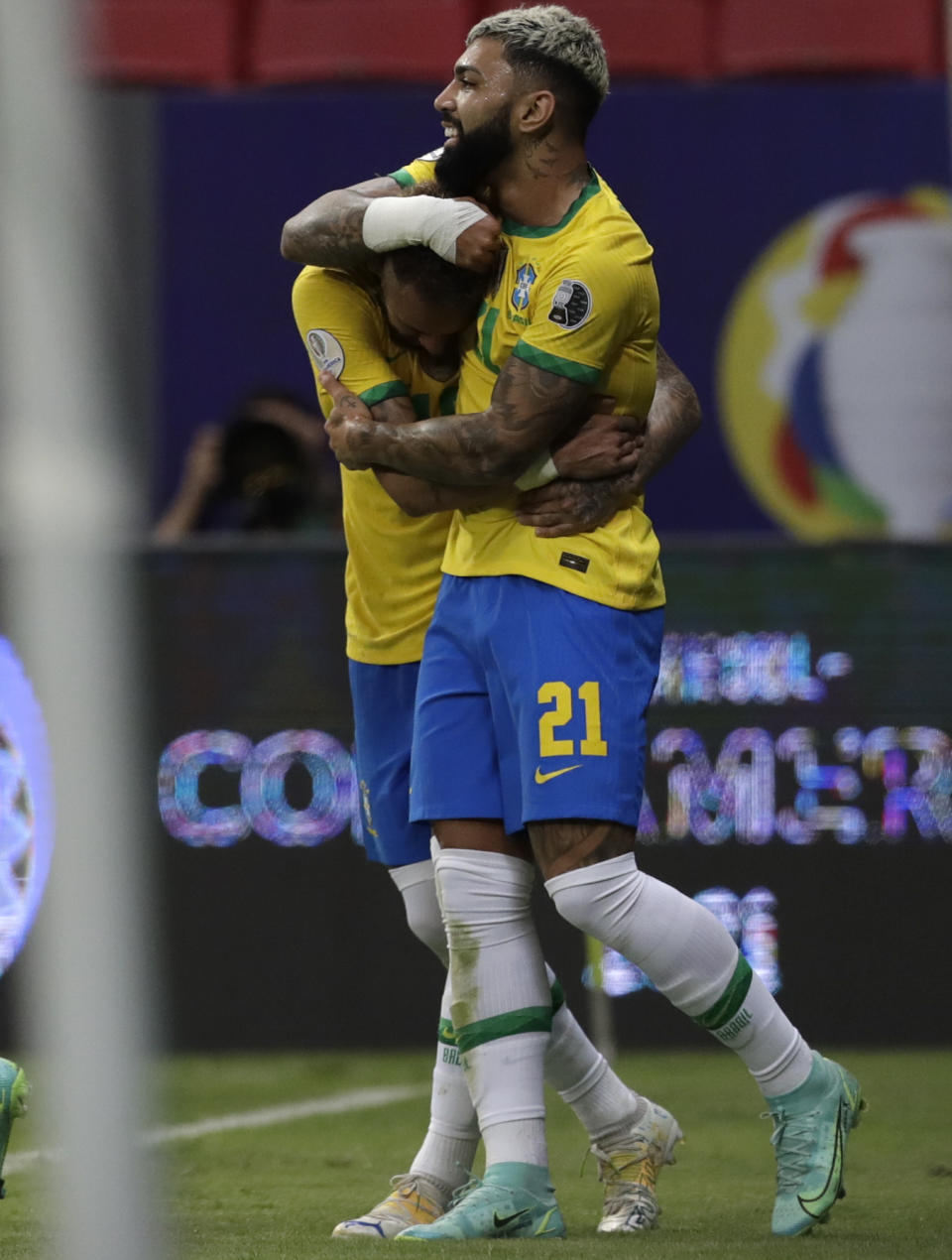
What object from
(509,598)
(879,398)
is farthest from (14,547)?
(879,398)

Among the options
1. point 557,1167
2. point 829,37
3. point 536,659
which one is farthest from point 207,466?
point 536,659

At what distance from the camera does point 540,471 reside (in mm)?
3303

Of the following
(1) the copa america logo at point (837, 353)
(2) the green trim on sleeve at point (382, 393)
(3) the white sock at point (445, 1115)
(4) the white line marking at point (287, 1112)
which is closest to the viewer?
(2) the green trim on sleeve at point (382, 393)

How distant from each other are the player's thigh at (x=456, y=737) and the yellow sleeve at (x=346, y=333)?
13.7 inches

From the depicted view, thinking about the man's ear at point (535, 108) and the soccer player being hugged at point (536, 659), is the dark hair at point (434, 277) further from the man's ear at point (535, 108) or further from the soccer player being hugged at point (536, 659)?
the man's ear at point (535, 108)

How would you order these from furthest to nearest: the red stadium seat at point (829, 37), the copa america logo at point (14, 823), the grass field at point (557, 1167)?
the red stadium seat at point (829, 37) < the copa america logo at point (14, 823) < the grass field at point (557, 1167)

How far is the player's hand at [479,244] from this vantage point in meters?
3.21

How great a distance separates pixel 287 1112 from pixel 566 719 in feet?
7.08

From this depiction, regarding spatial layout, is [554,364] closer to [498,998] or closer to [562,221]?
[562,221]

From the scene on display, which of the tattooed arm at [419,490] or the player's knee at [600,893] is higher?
the tattooed arm at [419,490]

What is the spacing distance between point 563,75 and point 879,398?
4940 mm

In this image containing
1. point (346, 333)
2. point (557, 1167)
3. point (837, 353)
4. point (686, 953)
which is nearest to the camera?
point (686, 953)

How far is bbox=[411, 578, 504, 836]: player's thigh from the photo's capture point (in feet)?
10.9

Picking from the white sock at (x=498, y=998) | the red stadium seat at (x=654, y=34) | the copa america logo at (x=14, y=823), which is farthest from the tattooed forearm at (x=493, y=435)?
the red stadium seat at (x=654, y=34)
